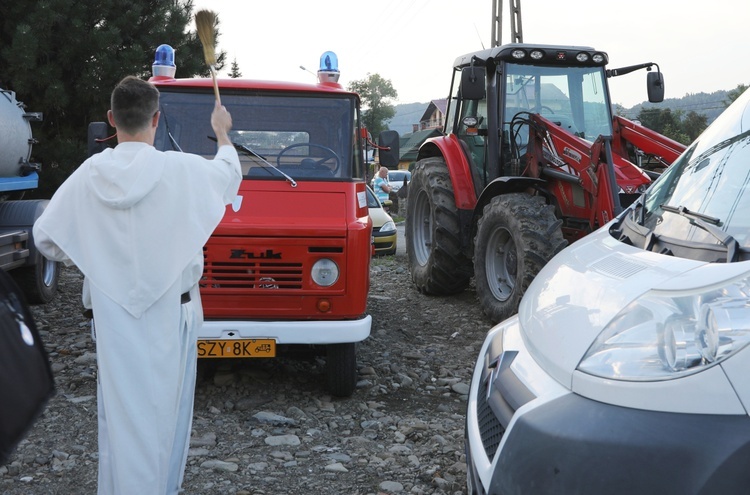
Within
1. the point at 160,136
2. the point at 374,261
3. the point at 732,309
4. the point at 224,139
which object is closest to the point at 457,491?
the point at 224,139

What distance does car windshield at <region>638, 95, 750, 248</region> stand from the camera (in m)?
2.67

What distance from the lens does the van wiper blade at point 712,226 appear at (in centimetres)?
238

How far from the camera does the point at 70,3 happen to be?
14047 mm

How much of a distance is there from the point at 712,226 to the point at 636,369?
791mm

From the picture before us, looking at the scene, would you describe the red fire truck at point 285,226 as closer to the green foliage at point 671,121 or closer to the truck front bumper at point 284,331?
the truck front bumper at point 284,331

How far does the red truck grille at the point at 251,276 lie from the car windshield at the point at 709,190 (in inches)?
100.0

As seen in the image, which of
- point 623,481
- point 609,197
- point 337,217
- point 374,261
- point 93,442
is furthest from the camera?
point 374,261

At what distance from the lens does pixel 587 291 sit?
263 centimetres

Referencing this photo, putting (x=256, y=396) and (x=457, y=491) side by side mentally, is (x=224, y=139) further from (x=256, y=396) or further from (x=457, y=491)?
(x=256, y=396)

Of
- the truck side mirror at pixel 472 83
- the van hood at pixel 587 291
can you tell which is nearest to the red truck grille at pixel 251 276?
the van hood at pixel 587 291

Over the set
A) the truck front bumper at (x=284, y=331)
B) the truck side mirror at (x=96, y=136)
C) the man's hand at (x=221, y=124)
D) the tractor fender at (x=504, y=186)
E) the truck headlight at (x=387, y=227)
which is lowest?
the truck headlight at (x=387, y=227)

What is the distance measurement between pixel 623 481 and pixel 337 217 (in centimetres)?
368

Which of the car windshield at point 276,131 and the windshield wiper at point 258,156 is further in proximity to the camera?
the car windshield at point 276,131

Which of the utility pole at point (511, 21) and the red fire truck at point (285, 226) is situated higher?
the utility pole at point (511, 21)
